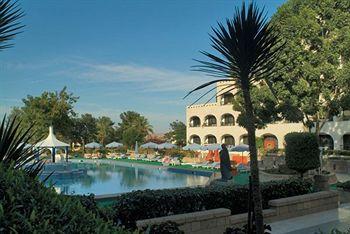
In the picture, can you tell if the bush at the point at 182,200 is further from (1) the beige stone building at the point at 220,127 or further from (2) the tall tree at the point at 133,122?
(2) the tall tree at the point at 133,122

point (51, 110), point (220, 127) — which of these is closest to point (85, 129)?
point (51, 110)

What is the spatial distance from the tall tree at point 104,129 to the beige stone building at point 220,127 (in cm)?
2107

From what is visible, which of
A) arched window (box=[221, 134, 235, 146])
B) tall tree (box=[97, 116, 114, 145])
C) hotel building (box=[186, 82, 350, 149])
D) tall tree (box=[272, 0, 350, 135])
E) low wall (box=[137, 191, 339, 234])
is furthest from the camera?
tall tree (box=[97, 116, 114, 145])

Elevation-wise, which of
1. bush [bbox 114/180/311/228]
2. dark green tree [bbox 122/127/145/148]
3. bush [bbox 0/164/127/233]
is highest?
dark green tree [bbox 122/127/145/148]

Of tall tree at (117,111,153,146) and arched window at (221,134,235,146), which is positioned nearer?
arched window at (221,134,235,146)

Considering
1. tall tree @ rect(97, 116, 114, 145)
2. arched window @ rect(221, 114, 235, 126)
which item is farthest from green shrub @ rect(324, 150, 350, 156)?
tall tree @ rect(97, 116, 114, 145)

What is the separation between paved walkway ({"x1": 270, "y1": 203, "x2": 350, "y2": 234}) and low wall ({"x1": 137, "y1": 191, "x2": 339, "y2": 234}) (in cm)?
19

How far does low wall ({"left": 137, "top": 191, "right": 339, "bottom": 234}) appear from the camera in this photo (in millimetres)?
7965

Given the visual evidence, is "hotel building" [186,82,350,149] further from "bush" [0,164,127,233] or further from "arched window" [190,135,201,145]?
"bush" [0,164,127,233]

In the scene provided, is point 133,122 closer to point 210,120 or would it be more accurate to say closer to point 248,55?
point 210,120

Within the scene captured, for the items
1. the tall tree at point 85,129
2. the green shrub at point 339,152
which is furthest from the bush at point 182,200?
the tall tree at point 85,129

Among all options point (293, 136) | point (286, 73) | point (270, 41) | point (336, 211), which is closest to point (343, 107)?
point (286, 73)

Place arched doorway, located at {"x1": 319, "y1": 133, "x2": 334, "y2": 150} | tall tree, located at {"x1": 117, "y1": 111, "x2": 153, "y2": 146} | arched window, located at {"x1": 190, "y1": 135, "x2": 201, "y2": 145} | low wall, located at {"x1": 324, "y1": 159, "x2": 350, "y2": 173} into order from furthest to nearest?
tall tree, located at {"x1": 117, "y1": 111, "x2": 153, "y2": 146} → arched window, located at {"x1": 190, "y1": 135, "x2": 201, "y2": 145} → arched doorway, located at {"x1": 319, "y1": 133, "x2": 334, "y2": 150} → low wall, located at {"x1": 324, "y1": 159, "x2": 350, "y2": 173}

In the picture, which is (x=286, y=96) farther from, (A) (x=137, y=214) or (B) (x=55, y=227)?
(B) (x=55, y=227)
